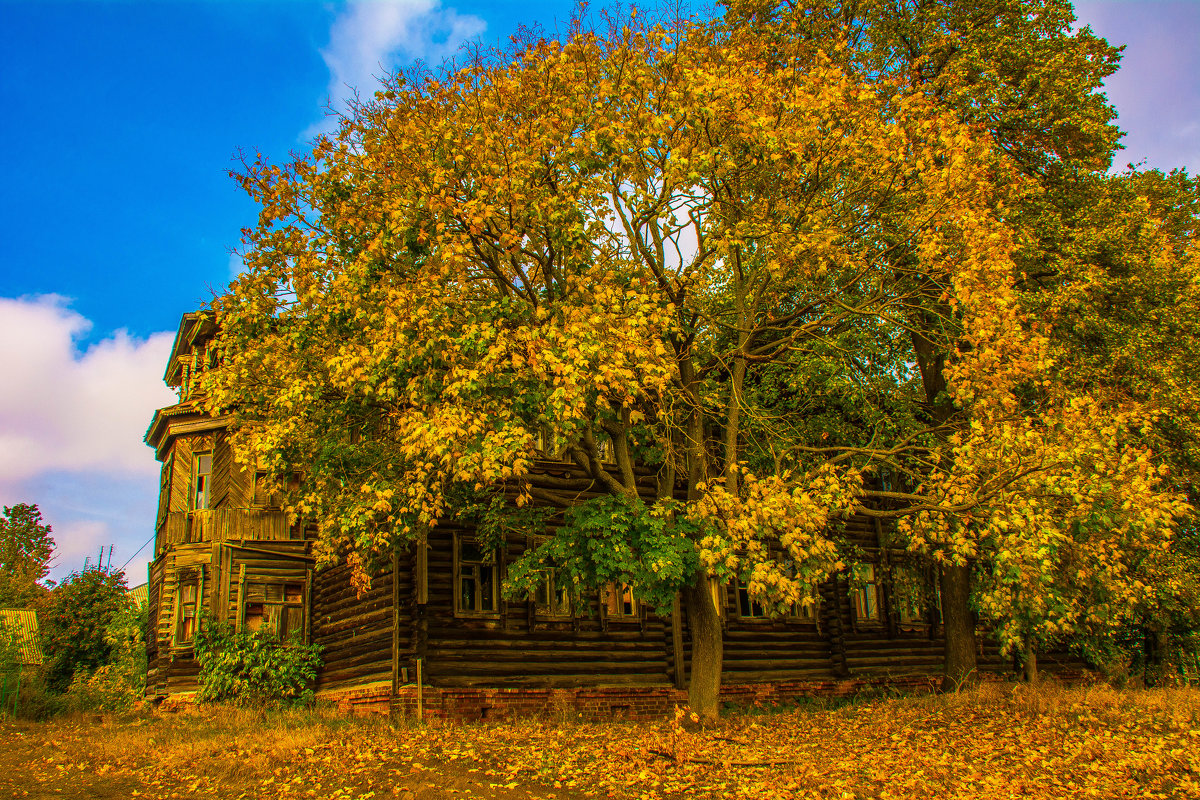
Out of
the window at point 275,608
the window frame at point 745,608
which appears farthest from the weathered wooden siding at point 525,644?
the window at point 275,608

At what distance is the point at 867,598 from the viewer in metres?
24.7

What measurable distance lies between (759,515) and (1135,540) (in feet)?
22.0

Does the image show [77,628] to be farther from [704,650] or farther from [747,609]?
[704,650]

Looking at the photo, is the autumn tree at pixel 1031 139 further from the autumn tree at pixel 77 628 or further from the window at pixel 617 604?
the autumn tree at pixel 77 628

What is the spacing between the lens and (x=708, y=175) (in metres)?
14.4

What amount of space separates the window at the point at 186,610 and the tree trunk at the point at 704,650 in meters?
14.6

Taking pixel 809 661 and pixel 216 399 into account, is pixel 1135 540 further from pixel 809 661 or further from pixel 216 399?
pixel 216 399

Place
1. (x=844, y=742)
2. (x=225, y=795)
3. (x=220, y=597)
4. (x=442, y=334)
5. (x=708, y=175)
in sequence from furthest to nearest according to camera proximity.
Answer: (x=220, y=597), (x=708, y=175), (x=844, y=742), (x=442, y=334), (x=225, y=795)

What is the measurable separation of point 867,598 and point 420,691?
1437cm

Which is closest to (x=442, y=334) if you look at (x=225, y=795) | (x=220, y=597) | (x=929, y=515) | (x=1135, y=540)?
(x=225, y=795)

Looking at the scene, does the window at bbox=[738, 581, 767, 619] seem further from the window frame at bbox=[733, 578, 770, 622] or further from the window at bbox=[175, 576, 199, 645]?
the window at bbox=[175, 576, 199, 645]

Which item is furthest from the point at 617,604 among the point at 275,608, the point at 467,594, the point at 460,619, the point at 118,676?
the point at 118,676

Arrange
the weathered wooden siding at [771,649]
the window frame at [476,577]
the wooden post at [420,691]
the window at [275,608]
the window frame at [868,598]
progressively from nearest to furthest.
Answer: the wooden post at [420,691], the window frame at [476,577], the weathered wooden siding at [771,649], the window at [275,608], the window frame at [868,598]

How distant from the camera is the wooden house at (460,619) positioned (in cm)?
1730
